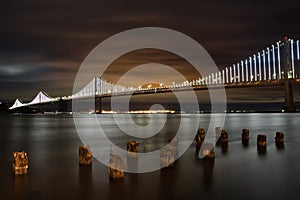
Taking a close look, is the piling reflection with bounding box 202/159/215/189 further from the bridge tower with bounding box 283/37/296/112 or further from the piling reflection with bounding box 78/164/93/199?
the bridge tower with bounding box 283/37/296/112

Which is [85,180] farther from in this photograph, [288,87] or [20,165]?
[288,87]

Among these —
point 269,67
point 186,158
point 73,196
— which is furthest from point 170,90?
point 73,196

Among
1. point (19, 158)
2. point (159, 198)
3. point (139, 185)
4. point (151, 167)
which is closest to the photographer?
point (159, 198)

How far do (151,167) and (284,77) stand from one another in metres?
39.6

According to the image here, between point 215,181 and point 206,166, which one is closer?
point 215,181

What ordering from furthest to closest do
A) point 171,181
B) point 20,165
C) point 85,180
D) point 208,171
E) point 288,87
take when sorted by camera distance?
point 288,87 < point 208,171 < point 20,165 < point 85,180 < point 171,181

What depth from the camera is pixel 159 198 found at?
16.6ft

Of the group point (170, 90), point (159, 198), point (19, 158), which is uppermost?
point (170, 90)

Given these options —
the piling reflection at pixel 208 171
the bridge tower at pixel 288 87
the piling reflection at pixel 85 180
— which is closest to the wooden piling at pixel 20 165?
the piling reflection at pixel 85 180

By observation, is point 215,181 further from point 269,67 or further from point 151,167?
point 269,67

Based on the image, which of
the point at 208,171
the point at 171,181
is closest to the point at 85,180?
the point at 171,181

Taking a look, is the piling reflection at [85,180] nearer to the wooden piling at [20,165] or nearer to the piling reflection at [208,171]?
the wooden piling at [20,165]

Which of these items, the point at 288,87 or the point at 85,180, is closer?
the point at 85,180

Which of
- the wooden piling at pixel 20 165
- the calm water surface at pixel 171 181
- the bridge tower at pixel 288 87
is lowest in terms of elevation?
the calm water surface at pixel 171 181
